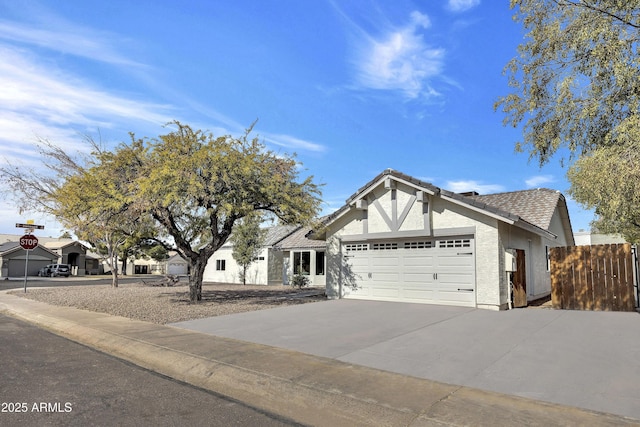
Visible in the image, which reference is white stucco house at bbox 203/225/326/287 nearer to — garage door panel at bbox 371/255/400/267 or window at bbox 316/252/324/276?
window at bbox 316/252/324/276

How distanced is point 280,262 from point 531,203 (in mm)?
18098

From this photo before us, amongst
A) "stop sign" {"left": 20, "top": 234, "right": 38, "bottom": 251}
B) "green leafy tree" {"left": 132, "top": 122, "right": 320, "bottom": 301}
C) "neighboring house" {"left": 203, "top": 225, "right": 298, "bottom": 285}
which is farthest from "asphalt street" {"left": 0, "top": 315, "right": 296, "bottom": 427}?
"neighboring house" {"left": 203, "top": 225, "right": 298, "bottom": 285}

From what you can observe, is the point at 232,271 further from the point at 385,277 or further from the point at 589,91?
the point at 589,91

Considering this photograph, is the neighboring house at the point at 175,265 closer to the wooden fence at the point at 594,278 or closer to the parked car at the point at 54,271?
the parked car at the point at 54,271

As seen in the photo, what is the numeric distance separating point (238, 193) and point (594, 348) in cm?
1055

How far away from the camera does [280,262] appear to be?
30.1 m

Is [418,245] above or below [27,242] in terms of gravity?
below

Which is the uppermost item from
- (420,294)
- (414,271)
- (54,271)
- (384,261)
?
(384,261)

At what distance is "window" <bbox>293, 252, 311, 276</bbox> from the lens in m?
26.2

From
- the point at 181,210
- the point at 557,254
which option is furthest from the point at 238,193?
the point at 557,254

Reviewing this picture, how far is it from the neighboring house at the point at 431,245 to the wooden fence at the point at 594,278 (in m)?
1.32

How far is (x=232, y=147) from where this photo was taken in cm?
1377

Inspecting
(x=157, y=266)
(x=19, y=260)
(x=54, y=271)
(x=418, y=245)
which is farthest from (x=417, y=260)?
(x=157, y=266)

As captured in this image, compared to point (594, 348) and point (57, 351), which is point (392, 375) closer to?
point (594, 348)
